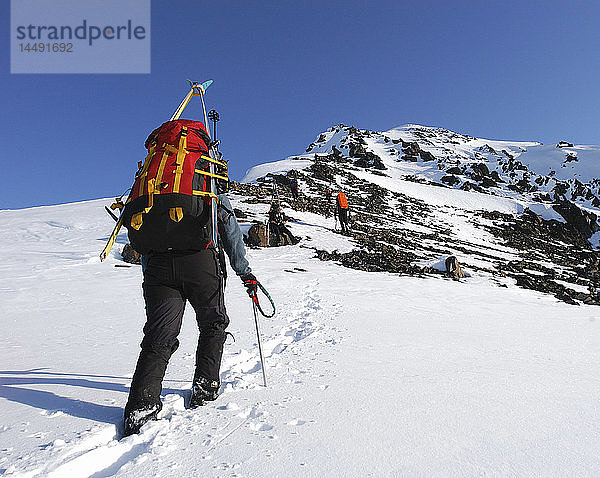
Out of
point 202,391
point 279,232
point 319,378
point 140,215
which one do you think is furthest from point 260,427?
point 279,232

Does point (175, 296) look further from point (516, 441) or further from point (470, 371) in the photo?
point (470, 371)

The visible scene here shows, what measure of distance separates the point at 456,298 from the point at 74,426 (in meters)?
7.59

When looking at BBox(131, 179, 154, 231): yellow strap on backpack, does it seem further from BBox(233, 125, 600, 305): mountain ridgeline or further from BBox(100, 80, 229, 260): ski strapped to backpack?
BBox(233, 125, 600, 305): mountain ridgeline

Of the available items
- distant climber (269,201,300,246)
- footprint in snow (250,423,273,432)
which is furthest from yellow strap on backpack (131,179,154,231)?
distant climber (269,201,300,246)

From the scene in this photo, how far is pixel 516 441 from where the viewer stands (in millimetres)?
1985

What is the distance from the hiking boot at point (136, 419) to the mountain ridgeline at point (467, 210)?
10.2 meters

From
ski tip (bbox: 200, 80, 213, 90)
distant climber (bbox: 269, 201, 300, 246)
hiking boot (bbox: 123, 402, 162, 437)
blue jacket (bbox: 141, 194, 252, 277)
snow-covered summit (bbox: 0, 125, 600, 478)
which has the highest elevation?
ski tip (bbox: 200, 80, 213, 90)

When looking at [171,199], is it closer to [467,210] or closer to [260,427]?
[260,427]

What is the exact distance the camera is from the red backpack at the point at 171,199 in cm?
237

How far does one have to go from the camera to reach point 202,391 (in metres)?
2.55

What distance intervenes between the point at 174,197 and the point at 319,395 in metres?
1.73

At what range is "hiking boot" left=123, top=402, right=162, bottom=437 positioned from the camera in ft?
6.85

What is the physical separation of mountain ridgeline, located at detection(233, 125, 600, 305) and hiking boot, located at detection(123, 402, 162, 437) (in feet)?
33.3

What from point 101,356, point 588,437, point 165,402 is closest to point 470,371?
point 588,437
